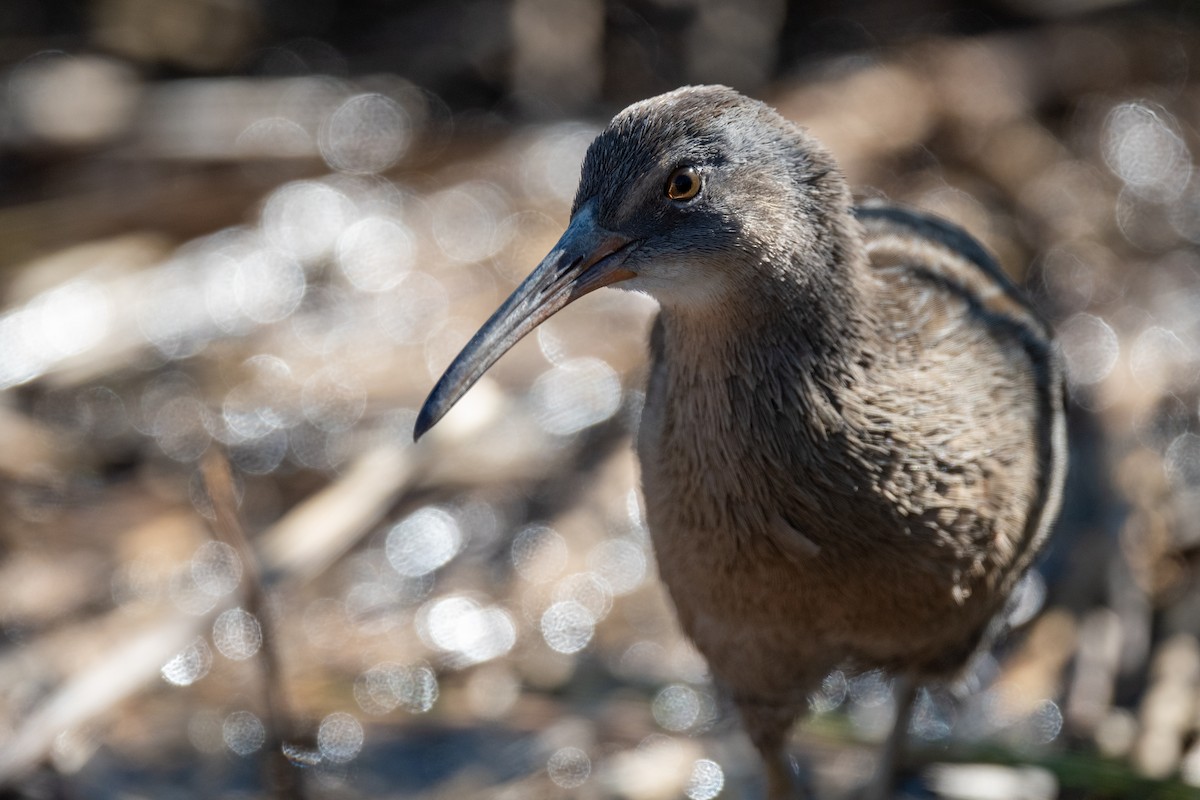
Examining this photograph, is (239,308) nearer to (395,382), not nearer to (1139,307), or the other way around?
(395,382)

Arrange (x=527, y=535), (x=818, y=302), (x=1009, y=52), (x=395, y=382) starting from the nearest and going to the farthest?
(x=818, y=302), (x=527, y=535), (x=395, y=382), (x=1009, y=52)

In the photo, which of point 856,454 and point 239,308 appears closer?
point 856,454

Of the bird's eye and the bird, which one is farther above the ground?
the bird's eye

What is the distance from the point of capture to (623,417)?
5.42 meters

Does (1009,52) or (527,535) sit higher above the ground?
(1009,52)

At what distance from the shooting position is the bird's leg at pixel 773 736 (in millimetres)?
3553

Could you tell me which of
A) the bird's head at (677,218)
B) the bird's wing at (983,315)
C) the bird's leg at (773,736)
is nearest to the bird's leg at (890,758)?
the bird's leg at (773,736)

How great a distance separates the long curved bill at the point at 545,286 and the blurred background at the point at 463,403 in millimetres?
585

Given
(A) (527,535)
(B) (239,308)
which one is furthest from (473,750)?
(B) (239,308)

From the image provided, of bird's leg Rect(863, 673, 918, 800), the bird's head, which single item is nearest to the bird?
the bird's head

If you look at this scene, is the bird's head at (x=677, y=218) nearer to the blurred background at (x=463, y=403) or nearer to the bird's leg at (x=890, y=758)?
the blurred background at (x=463, y=403)

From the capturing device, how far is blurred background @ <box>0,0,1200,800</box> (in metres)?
4.27

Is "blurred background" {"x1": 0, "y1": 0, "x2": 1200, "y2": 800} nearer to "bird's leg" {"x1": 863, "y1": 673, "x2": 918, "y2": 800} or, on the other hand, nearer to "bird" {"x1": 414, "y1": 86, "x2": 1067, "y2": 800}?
"bird's leg" {"x1": 863, "y1": 673, "x2": 918, "y2": 800}

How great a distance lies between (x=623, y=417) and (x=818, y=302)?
2.40 meters
